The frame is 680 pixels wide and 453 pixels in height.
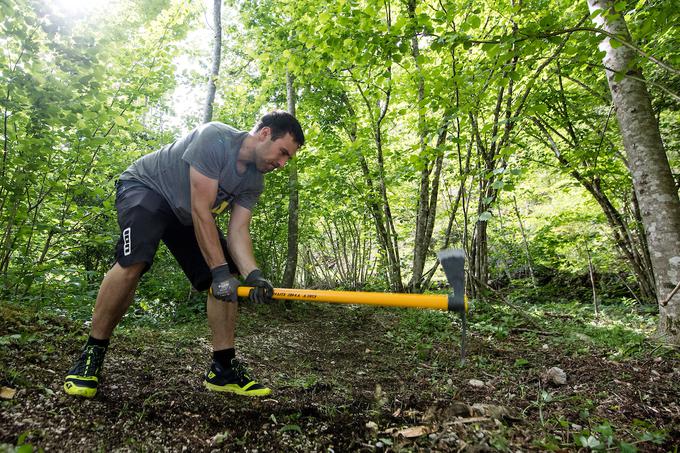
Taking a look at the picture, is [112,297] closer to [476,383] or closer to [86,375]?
[86,375]

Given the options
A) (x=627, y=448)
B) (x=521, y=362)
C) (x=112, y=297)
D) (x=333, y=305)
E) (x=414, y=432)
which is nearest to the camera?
(x=627, y=448)

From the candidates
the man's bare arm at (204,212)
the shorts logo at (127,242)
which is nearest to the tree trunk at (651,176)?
the man's bare arm at (204,212)

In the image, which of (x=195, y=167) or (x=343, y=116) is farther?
(x=343, y=116)

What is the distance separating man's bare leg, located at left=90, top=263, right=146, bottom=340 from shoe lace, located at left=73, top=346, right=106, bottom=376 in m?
0.07

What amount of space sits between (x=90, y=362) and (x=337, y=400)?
1.43 m

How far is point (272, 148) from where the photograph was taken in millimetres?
2367

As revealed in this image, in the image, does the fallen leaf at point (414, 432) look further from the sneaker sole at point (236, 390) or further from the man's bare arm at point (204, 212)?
the man's bare arm at point (204, 212)

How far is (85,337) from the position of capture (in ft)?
9.41

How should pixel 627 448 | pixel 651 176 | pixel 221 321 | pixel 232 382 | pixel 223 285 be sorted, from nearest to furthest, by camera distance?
pixel 627 448
pixel 223 285
pixel 232 382
pixel 221 321
pixel 651 176

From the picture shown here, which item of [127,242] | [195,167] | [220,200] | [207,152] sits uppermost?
[207,152]

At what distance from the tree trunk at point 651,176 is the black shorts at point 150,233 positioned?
3611 mm

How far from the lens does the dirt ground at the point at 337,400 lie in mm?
1681

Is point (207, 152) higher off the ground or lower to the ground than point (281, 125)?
lower

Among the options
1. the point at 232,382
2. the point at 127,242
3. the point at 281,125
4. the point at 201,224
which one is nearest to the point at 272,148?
the point at 281,125
